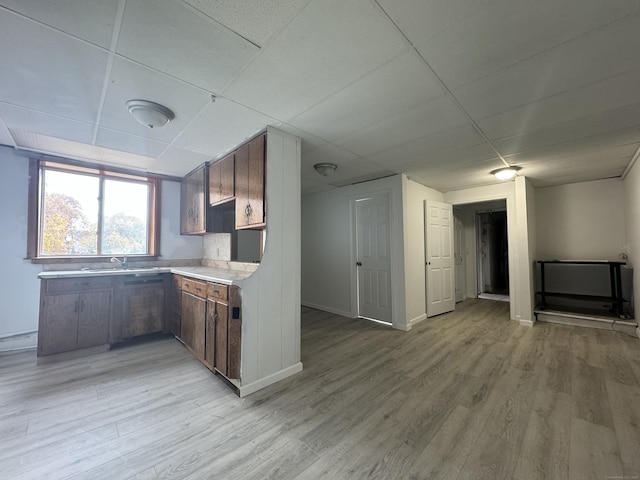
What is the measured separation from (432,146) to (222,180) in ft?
8.15

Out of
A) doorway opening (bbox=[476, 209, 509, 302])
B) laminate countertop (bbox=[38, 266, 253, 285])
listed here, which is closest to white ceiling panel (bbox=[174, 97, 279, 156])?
laminate countertop (bbox=[38, 266, 253, 285])

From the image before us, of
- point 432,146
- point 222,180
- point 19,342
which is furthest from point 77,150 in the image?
point 432,146

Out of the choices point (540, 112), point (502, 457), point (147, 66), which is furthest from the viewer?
point (540, 112)

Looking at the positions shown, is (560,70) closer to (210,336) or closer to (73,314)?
(210,336)

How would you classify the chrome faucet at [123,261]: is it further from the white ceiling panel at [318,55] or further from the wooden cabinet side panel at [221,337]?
the white ceiling panel at [318,55]

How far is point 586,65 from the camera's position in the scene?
62.1 inches

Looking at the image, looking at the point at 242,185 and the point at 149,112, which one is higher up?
the point at 149,112

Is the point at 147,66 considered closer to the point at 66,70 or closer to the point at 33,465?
the point at 66,70

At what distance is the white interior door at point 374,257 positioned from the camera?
4145mm

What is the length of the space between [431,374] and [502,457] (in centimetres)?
99

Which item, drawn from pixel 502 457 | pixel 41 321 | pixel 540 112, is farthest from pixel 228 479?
pixel 540 112

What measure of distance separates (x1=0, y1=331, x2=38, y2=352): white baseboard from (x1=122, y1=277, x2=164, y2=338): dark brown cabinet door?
1.03 meters

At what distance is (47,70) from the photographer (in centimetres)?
165

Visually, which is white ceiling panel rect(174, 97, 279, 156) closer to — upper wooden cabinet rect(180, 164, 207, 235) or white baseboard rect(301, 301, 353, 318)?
upper wooden cabinet rect(180, 164, 207, 235)
